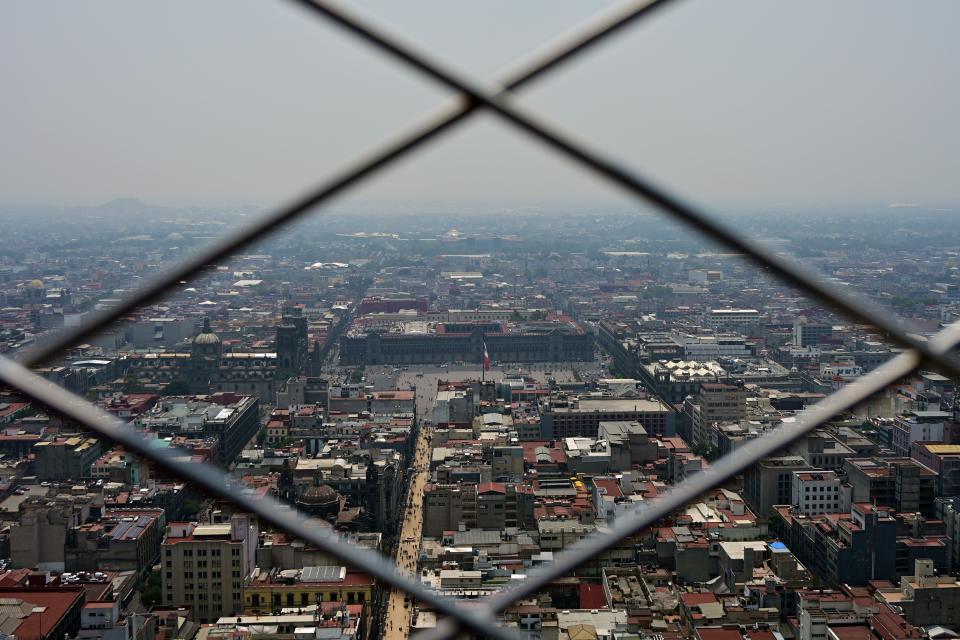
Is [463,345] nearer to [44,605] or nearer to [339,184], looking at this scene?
[44,605]

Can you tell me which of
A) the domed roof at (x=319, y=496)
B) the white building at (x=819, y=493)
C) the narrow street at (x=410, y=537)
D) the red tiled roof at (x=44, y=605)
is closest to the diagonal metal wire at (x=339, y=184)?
the narrow street at (x=410, y=537)

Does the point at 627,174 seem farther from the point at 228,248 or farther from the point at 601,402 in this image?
the point at 601,402

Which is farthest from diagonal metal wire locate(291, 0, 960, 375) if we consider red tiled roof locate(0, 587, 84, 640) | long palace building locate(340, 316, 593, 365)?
long palace building locate(340, 316, 593, 365)

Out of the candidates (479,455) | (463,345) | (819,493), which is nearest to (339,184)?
(819,493)

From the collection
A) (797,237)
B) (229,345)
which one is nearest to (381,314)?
(229,345)

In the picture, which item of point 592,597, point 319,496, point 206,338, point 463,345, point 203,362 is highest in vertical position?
point 206,338

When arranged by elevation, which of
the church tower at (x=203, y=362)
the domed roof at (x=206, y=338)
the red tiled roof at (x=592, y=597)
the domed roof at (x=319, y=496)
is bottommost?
the red tiled roof at (x=592, y=597)

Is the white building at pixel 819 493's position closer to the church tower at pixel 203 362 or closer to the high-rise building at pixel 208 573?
the high-rise building at pixel 208 573
